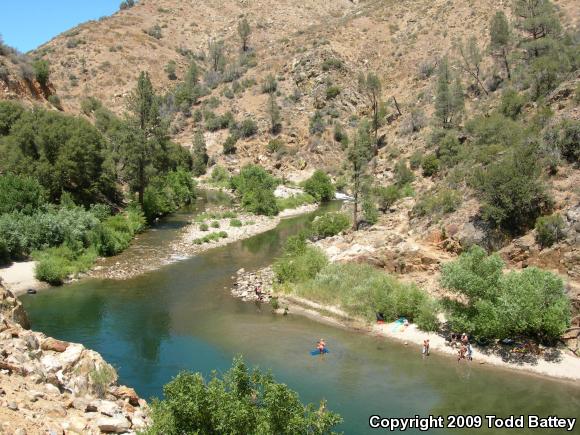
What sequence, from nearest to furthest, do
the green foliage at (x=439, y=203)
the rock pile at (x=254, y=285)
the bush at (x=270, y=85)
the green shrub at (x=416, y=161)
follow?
the rock pile at (x=254, y=285)
the green foliage at (x=439, y=203)
the green shrub at (x=416, y=161)
the bush at (x=270, y=85)

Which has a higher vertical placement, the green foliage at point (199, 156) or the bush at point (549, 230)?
the green foliage at point (199, 156)

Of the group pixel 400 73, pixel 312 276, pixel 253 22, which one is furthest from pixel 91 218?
pixel 253 22

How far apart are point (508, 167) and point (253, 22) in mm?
112513

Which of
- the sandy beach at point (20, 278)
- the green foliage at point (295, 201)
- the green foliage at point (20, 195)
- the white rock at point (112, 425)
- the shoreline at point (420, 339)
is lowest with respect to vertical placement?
the shoreline at point (420, 339)

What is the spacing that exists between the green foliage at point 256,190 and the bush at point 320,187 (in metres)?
4.71

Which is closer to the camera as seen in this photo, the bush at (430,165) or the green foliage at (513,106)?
the green foliage at (513,106)

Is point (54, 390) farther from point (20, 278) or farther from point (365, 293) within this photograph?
point (20, 278)

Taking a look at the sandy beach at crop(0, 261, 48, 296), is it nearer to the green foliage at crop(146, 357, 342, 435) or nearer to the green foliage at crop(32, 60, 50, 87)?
the green foliage at crop(146, 357, 342, 435)

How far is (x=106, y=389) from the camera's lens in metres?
18.9

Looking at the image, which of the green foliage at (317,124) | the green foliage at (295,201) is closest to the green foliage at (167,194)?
the green foliage at (295,201)

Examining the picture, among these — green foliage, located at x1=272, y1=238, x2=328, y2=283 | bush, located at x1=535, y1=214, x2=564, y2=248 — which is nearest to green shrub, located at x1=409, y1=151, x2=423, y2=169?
green foliage, located at x1=272, y1=238, x2=328, y2=283

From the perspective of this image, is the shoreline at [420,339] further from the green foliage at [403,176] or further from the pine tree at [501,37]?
the pine tree at [501,37]

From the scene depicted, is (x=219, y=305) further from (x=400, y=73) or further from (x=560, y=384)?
(x=400, y=73)

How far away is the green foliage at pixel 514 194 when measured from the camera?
1294 inches
